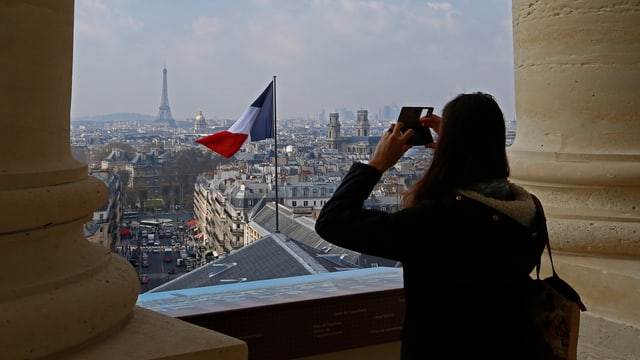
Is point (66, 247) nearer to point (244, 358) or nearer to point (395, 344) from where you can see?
point (244, 358)

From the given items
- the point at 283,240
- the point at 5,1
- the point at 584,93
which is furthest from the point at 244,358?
the point at 283,240

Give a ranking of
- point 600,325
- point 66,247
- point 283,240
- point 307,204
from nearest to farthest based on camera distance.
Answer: point 66,247 < point 600,325 < point 283,240 < point 307,204

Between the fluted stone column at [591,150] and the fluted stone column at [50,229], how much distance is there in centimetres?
319

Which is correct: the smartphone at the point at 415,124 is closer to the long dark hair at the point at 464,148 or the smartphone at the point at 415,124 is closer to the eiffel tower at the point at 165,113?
the long dark hair at the point at 464,148

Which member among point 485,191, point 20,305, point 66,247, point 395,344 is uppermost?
point 485,191

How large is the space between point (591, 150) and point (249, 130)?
592 centimetres

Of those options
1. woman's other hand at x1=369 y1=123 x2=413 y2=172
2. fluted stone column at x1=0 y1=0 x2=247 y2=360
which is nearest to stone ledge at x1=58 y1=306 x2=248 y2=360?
fluted stone column at x1=0 y1=0 x2=247 y2=360

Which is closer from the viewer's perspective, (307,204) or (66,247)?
(66,247)

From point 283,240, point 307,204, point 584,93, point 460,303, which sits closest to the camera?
point 460,303

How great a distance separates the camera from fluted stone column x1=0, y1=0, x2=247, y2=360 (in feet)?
9.43

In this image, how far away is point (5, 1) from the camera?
113 inches

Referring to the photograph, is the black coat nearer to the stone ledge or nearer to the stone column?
the stone ledge

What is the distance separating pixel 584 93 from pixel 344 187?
352 cm

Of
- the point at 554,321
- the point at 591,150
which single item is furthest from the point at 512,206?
the point at 591,150
